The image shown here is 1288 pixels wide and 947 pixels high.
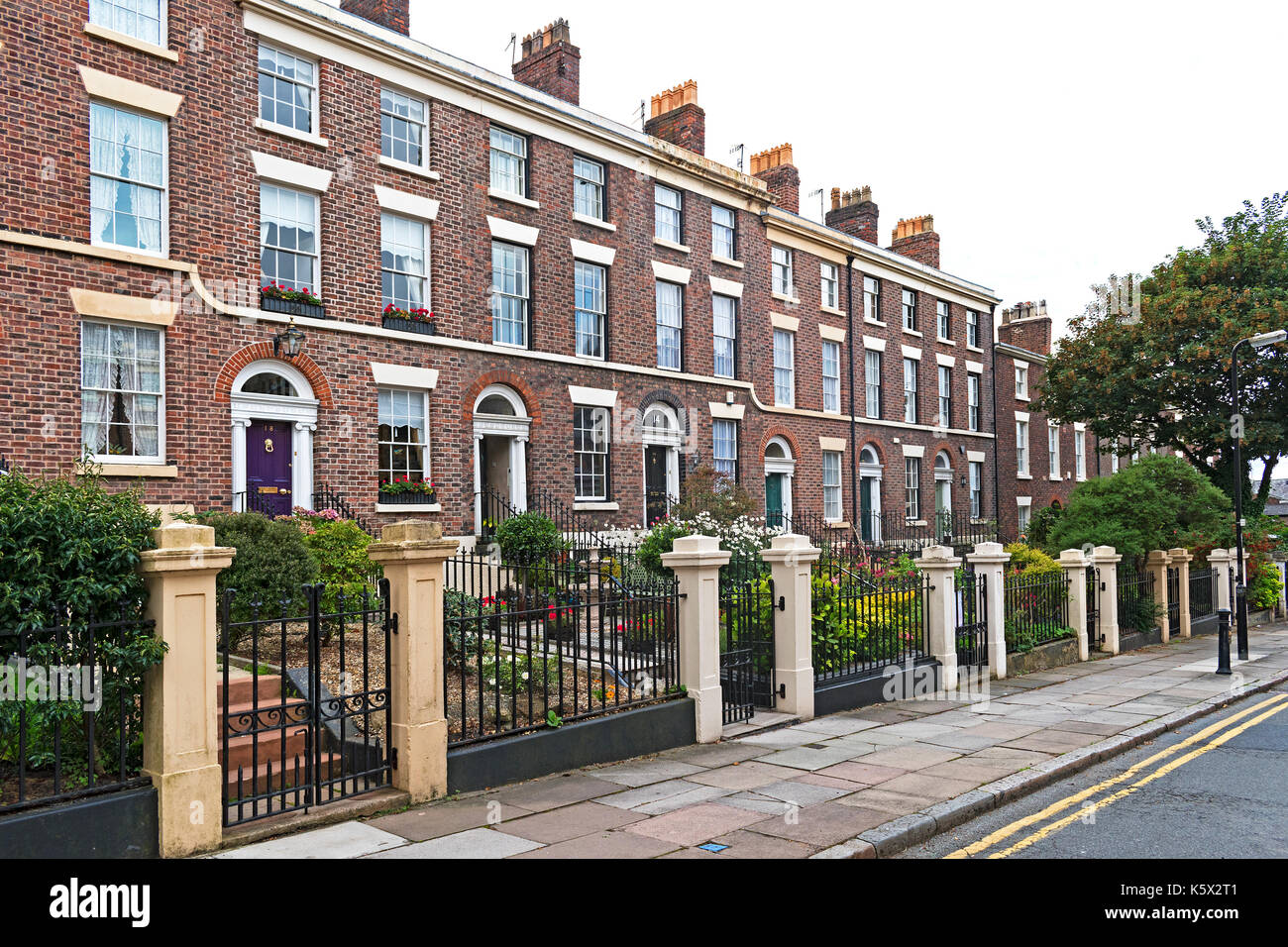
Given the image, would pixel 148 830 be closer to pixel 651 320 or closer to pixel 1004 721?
pixel 1004 721

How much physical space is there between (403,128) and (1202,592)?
21406 mm

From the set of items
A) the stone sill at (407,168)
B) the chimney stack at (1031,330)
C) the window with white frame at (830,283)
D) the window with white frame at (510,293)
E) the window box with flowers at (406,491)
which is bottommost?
the window box with flowers at (406,491)

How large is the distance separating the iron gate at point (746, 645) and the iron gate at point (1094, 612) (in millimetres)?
8742

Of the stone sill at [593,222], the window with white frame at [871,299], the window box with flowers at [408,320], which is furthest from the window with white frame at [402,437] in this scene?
the window with white frame at [871,299]

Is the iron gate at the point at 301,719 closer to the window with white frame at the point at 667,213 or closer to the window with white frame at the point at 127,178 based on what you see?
the window with white frame at the point at 127,178

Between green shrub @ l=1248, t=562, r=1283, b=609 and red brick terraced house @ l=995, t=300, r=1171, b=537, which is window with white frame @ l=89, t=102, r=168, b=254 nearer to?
green shrub @ l=1248, t=562, r=1283, b=609

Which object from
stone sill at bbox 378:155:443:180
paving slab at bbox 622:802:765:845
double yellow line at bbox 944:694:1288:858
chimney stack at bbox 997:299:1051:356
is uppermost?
chimney stack at bbox 997:299:1051:356

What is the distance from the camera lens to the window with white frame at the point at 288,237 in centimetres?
1564

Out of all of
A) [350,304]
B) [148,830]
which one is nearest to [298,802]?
[148,830]

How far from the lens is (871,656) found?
40.3ft

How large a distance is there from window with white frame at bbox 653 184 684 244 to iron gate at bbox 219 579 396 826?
15.5 meters

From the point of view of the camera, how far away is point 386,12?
1797 cm

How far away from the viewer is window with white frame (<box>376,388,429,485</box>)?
17000 mm

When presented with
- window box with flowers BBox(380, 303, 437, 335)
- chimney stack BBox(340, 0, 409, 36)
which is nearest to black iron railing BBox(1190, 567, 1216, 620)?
window box with flowers BBox(380, 303, 437, 335)
